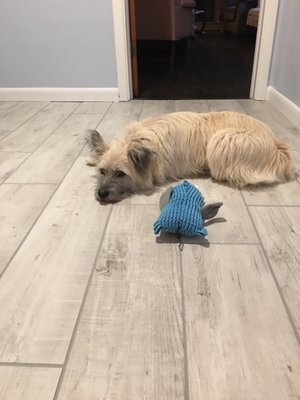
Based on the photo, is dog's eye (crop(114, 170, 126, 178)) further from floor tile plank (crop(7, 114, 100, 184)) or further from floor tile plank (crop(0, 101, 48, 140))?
floor tile plank (crop(0, 101, 48, 140))

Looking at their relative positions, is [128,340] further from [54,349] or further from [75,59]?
[75,59]

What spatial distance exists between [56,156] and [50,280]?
1199 millimetres

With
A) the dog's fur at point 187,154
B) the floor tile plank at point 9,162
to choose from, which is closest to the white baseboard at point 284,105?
the dog's fur at point 187,154

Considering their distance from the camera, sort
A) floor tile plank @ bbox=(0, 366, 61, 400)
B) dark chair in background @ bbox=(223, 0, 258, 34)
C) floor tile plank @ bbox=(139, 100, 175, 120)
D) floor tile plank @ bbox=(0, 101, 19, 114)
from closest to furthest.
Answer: floor tile plank @ bbox=(0, 366, 61, 400)
floor tile plank @ bbox=(139, 100, 175, 120)
floor tile plank @ bbox=(0, 101, 19, 114)
dark chair in background @ bbox=(223, 0, 258, 34)

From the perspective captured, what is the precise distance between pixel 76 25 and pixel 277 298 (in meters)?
3.14

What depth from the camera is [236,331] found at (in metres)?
1.05

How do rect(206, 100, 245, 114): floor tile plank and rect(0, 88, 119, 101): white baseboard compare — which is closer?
rect(206, 100, 245, 114): floor tile plank

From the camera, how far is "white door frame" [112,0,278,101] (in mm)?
3207

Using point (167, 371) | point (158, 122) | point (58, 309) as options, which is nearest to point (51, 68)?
point (158, 122)

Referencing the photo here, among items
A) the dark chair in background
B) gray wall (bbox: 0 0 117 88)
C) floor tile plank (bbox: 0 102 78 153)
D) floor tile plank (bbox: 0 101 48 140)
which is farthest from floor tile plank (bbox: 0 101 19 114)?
the dark chair in background

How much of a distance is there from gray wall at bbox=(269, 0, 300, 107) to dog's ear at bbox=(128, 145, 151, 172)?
1.63 metres

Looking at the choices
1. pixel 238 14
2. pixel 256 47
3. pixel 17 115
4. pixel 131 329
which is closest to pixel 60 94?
pixel 17 115

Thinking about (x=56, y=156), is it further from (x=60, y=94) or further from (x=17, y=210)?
(x=60, y=94)

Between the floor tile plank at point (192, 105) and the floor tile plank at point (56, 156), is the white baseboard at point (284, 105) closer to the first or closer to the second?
the floor tile plank at point (192, 105)
